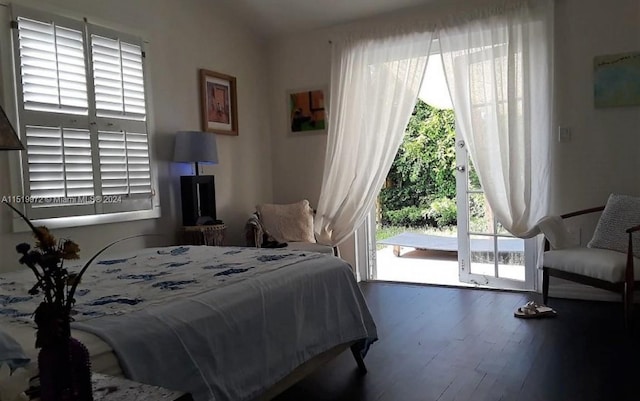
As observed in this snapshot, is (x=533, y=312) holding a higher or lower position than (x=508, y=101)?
lower

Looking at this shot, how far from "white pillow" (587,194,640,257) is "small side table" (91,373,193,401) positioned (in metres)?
3.36

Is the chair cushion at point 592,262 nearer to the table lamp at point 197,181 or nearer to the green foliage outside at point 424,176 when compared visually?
the table lamp at point 197,181

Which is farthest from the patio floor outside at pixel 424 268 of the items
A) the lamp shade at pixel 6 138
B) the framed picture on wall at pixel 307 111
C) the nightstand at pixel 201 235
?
the lamp shade at pixel 6 138

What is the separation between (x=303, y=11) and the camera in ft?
15.3

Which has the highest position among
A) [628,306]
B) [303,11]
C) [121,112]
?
[303,11]

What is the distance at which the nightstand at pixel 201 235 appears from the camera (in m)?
3.94

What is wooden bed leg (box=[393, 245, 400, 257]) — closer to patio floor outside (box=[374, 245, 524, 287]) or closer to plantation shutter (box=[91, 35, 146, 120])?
patio floor outside (box=[374, 245, 524, 287])

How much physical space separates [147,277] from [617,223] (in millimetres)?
3166

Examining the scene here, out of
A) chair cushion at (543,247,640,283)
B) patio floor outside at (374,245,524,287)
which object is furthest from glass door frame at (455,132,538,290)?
chair cushion at (543,247,640,283)

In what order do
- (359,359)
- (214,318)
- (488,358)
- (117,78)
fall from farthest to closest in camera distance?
(117,78), (488,358), (359,359), (214,318)

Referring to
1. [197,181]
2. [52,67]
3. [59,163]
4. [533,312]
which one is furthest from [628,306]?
[52,67]

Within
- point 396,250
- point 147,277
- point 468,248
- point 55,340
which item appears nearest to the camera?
point 55,340

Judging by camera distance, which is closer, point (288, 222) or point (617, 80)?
point (617, 80)

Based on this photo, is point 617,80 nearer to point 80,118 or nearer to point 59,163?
point 80,118
